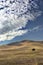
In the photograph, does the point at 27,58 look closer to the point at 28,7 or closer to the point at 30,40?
the point at 30,40

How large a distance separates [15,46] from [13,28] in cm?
67

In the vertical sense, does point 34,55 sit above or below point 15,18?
below

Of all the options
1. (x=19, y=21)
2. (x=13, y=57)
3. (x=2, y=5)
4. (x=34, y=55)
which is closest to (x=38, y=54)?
(x=34, y=55)

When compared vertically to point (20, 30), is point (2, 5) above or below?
above

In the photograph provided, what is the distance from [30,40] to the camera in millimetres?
7492

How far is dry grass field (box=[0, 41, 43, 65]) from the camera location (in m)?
7.14

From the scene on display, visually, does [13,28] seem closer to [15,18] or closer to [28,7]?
[15,18]

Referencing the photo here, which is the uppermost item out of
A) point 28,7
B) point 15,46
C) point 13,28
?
point 28,7

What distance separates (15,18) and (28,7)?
60 centimetres

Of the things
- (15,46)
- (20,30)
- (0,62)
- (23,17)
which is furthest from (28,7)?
(0,62)

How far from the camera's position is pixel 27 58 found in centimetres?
726

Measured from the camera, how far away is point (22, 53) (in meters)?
7.42

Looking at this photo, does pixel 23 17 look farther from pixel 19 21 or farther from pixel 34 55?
pixel 34 55

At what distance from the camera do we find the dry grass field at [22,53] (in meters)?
7.14
